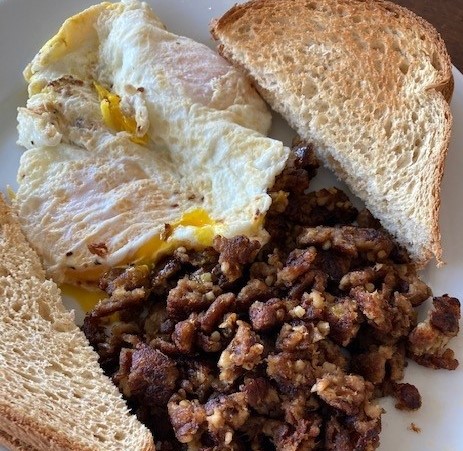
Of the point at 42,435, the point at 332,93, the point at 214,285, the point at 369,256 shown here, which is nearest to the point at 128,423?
the point at 42,435

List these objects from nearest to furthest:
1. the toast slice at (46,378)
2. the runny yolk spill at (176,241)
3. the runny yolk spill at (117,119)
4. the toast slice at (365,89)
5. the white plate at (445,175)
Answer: the toast slice at (46,378), the white plate at (445,175), the runny yolk spill at (176,241), the toast slice at (365,89), the runny yolk spill at (117,119)

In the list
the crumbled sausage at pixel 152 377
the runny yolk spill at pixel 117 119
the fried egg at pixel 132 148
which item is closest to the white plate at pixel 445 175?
the fried egg at pixel 132 148

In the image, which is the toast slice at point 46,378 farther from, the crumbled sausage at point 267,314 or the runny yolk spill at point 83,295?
the crumbled sausage at point 267,314

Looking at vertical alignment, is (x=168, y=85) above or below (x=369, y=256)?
above

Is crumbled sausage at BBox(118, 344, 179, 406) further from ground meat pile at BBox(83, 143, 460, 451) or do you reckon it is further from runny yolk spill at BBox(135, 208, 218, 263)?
runny yolk spill at BBox(135, 208, 218, 263)

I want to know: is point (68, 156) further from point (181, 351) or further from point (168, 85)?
point (181, 351)

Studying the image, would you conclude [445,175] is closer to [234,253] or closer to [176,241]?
[234,253]

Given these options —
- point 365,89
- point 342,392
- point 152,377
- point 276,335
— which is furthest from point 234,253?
point 365,89
